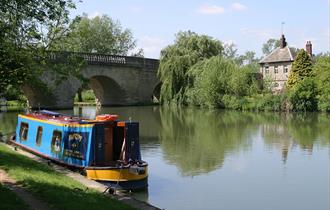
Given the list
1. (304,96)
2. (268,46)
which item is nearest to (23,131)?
(304,96)

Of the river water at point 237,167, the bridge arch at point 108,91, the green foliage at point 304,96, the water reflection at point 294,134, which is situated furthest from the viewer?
the bridge arch at point 108,91

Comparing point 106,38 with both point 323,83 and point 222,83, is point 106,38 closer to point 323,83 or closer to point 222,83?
point 222,83

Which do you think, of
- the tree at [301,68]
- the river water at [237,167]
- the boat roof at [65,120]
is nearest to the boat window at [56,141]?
the boat roof at [65,120]

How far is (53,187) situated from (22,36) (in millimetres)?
3659

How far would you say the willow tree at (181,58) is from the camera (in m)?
42.2

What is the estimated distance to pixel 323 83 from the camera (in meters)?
34.6

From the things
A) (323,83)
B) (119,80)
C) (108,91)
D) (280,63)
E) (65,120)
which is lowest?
(65,120)

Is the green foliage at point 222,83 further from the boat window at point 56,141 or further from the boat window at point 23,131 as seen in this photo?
the boat window at point 56,141

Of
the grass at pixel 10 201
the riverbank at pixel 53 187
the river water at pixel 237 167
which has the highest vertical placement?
the grass at pixel 10 201

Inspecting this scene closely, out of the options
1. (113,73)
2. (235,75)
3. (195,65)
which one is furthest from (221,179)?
(113,73)

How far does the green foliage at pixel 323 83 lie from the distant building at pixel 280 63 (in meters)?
10.9

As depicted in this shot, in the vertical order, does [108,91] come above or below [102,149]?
above

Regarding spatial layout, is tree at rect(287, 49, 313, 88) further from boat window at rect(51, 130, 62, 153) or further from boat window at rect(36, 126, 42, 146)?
boat window at rect(51, 130, 62, 153)

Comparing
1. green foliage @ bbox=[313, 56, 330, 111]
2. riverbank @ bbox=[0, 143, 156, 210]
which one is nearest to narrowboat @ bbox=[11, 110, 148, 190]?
riverbank @ bbox=[0, 143, 156, 210]
